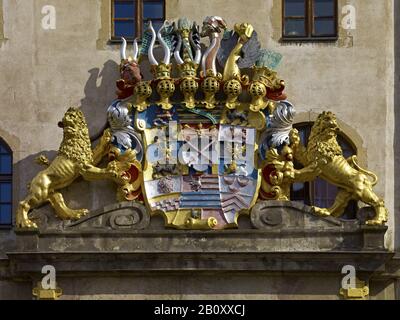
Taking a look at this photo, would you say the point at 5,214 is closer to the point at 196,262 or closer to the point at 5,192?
the point at 5,192

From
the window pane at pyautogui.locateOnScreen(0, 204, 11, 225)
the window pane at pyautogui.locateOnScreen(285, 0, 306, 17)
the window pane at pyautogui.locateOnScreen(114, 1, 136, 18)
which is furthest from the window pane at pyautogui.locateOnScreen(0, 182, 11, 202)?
the window pane at pyautogui.locateOnScreen(285, 0, 306, 17)

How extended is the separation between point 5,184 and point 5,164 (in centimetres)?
34

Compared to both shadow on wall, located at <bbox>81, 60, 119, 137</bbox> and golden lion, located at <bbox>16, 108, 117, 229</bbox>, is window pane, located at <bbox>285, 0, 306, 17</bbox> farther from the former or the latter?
golden lion, located at <bbox>16, 108, 117, 229</bbox>

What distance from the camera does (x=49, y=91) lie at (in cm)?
3469

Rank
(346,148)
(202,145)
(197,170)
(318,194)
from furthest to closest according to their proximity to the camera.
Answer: (346,148) → (318,194) → (202,145) → (197,170)

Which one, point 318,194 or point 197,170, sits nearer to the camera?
point 197,170

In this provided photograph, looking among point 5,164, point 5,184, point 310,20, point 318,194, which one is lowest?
point 318,194

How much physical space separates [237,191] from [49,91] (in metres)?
3.75

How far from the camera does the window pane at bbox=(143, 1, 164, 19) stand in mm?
34906

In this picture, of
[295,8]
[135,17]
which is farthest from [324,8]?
[135,17]

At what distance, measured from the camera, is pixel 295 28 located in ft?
114

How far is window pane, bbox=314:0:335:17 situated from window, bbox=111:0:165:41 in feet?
8.61

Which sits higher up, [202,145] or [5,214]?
[202,145]

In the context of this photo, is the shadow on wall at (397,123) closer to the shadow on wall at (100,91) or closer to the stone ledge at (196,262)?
the stone ledge at (196,262)
